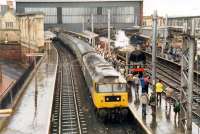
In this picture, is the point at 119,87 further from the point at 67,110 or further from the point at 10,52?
the point at 10,52

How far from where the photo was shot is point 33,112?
2331cm

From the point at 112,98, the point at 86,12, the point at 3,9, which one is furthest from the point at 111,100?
the point at 86,12

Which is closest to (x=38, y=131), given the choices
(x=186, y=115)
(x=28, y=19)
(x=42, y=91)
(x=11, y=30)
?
(x=186, y=115)

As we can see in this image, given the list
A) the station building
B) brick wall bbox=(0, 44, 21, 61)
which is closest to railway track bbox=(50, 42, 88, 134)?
brick wall bbox=(0, 44, 21, 61)

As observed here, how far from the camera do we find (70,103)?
27422 mm

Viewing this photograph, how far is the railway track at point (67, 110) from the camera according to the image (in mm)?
21562

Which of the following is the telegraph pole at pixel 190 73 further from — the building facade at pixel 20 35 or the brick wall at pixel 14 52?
the brick wall at pixel 14 52

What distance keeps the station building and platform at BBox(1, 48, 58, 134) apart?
48.9 m

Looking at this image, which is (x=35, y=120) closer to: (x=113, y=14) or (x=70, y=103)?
(x=70, y=103)

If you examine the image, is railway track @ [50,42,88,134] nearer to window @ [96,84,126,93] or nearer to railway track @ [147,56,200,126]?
window @ [96,84,126,93]

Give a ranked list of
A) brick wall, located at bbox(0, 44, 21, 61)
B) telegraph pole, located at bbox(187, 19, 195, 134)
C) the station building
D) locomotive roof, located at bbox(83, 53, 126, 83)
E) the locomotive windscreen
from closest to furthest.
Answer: telegraph pole, located at bbox(187, 19, 195, 134)
locomotive roof, located at bbox(83, 53, 126, 83)
the locomotive windscreen
brick wall, located at bbox(0, 44, 21, 61)
the station building

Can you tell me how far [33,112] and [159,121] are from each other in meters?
7.54

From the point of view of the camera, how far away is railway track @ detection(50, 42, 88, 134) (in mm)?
21562

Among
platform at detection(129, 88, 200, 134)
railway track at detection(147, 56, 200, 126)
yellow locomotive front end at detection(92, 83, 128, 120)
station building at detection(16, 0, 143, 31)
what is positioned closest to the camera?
platform at detection(129, 88, 200, 134)
